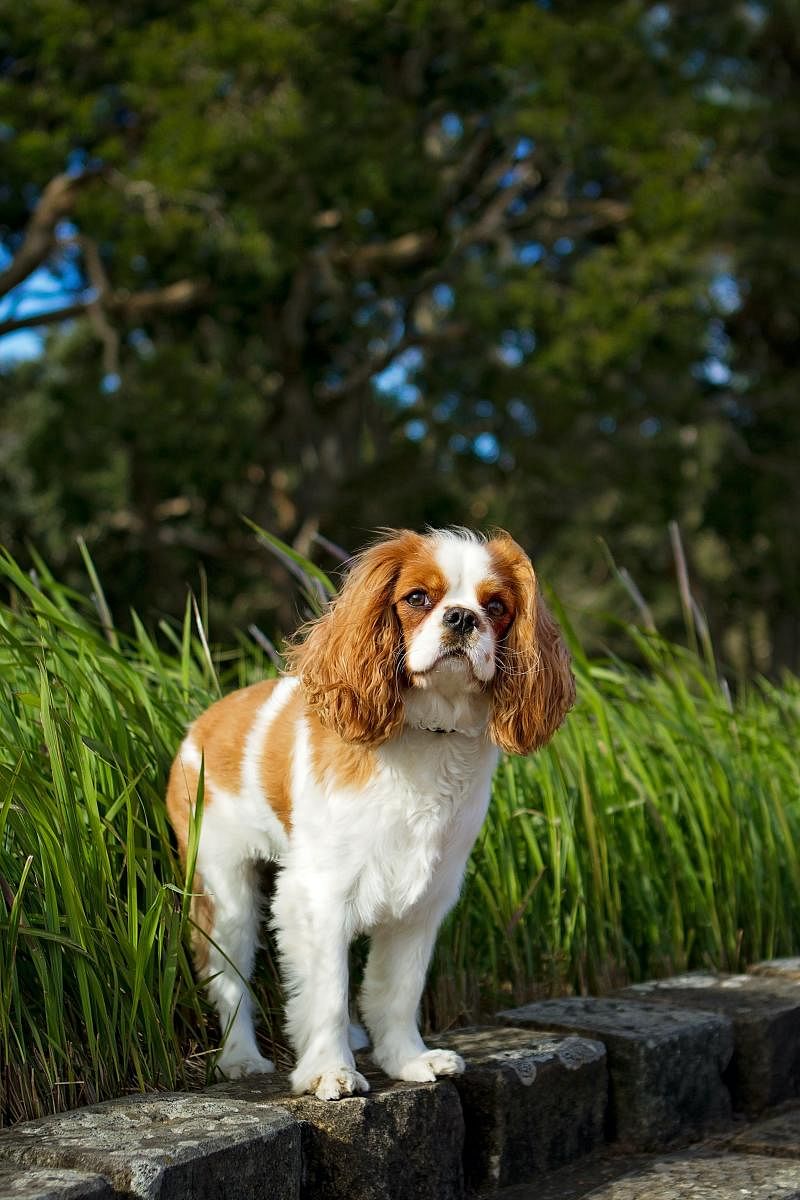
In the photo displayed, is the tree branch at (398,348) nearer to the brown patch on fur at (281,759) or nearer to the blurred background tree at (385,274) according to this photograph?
the blurred background tree at (385,274)

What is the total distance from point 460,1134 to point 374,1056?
0.87ft

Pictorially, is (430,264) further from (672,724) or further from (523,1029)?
(523,1029)

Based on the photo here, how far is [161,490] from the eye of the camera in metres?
16.6

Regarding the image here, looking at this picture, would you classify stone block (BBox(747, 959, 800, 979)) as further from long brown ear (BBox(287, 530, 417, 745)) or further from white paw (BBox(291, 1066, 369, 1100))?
long brown ear (BBox(287, 530, 417, 745))

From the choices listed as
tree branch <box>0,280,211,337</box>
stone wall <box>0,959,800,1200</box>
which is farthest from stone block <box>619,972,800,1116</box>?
tree branch <box>0,280,211,337</box>

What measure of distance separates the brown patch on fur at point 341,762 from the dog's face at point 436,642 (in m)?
0.06

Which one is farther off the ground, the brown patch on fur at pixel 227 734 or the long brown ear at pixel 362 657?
the long brown ear at pixel 362 657

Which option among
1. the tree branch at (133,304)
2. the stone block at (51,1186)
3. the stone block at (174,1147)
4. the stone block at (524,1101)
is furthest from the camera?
the tree branch at (133,304)

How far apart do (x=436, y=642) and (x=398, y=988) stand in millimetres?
798

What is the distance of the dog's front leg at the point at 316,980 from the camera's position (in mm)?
2887

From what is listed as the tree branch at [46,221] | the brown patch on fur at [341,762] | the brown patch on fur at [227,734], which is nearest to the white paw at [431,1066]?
the brown patch on fur at [341,762]

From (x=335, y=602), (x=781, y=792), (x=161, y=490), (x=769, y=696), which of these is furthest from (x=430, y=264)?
(x=335, y=602)

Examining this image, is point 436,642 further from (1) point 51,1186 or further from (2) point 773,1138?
(2) point 773,1138

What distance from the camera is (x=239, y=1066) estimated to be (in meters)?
3.19
